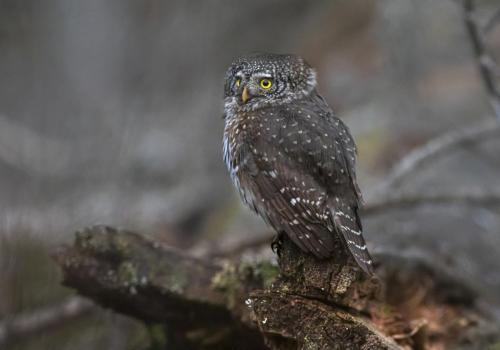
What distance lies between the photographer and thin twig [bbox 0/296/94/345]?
532 cm

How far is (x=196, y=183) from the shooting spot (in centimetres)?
976

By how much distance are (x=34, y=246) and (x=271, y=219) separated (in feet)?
8.12

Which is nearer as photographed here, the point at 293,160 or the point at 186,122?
the point at 293,160

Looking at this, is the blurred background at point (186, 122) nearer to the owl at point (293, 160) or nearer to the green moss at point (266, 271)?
the green moss at point (266, 271)

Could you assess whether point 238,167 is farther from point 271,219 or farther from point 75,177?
point 75,177

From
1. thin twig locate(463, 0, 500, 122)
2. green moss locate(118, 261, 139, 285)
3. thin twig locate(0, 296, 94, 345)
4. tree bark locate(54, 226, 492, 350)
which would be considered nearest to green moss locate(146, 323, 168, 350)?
tree bark locate(54, 226, 492, 350)

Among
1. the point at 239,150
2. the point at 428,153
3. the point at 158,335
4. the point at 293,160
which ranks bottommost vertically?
the point at 158,335

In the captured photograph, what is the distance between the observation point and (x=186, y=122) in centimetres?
1128

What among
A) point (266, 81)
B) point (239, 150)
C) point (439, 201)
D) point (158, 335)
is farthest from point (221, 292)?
point (439, 201)

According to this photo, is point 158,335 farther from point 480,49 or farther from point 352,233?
point 480,49

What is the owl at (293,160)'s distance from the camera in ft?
13.3

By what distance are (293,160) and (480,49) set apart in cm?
187

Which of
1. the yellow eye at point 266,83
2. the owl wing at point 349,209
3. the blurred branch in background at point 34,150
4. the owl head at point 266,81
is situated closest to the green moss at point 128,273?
the owl wing at point 349,209

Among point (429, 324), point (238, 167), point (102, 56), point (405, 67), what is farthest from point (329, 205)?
point (102, 56)
